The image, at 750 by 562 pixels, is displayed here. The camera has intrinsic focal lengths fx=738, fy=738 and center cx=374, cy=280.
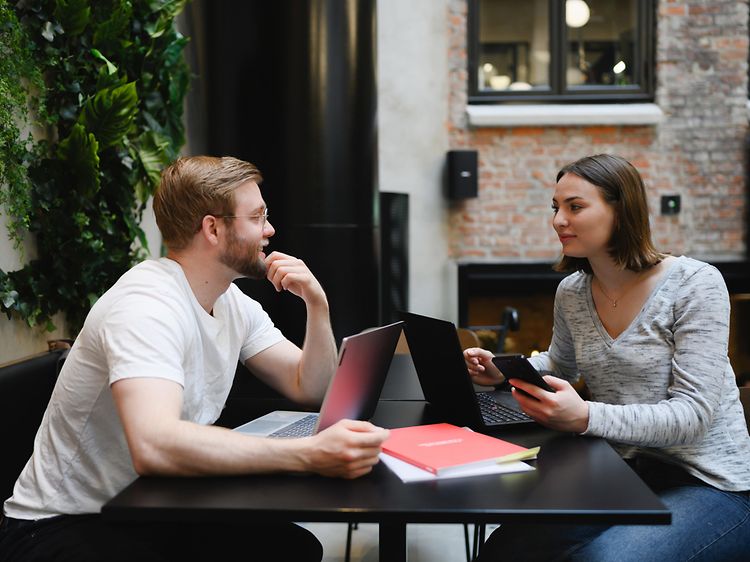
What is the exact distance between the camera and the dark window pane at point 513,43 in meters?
5.91

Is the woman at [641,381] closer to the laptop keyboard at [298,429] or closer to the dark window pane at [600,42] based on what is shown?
the laptop keyboard at [298,429]

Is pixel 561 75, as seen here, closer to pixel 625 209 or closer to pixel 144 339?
pixel 625 209

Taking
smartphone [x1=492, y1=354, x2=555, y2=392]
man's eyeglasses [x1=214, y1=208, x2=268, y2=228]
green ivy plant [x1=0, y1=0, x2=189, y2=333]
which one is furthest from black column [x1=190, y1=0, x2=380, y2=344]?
smartphone [x1=492, y1=354, x2=555, y2=392]

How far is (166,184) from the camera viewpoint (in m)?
1.72

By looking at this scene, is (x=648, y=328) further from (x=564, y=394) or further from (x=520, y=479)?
(x=520, y=479)

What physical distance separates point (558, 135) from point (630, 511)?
4.94 metres

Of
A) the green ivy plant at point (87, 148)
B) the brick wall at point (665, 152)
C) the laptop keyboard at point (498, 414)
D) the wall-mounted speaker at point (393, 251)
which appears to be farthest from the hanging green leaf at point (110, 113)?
the brick wall at point (665, 152)

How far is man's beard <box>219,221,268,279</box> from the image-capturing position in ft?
5.62

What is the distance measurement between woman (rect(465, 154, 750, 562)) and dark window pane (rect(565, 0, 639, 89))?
14.1ft

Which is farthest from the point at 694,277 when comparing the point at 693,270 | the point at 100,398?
the point at 100,398

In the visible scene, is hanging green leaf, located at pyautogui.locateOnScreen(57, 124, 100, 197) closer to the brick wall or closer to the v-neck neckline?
the v-neck neckline

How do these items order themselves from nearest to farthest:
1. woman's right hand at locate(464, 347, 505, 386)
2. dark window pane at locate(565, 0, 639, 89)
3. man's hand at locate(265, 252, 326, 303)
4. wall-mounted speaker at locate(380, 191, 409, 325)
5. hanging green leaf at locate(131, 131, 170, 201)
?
man's hand at locate(265, 252, 326, 303) → woman's right hand at locate(464, 347, 505, 386) → hanging green leaf at locate(131, 131, 170, 201) → wall-mounted speaker at locate(380, 191, 409, 325) → dark window pane at locate(565, 0, 639, 89)

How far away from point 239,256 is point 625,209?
3.16ft

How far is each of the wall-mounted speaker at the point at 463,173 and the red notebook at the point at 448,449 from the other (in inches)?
163
